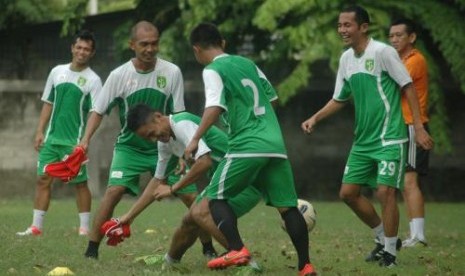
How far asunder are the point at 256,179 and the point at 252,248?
2662 millimetres

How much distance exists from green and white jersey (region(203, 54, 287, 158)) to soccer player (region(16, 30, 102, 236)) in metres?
4.78

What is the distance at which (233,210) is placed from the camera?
937 cm

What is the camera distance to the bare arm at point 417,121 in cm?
1017

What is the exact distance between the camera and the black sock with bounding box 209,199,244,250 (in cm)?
907

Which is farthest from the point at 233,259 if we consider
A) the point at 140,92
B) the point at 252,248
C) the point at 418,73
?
the point at 418,73

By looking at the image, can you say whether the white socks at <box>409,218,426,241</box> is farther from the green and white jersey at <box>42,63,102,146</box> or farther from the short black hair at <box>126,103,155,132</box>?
the short black hair at <box>126,103,155,132</box>

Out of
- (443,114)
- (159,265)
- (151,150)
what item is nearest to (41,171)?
(151,150)

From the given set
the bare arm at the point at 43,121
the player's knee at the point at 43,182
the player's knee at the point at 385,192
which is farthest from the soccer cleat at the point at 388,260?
the bare arm at the point at 43,121

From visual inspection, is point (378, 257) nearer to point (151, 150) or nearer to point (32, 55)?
point (151, 150)

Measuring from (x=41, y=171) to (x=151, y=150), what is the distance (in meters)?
3.20

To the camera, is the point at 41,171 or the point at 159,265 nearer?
the point at 159,265

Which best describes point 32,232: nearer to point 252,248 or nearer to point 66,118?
point 66,118

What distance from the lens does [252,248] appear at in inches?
465

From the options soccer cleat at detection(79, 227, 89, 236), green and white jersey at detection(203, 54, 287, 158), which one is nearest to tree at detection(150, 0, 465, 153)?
soccer cleat at detection(79, 227, 89, 236)
